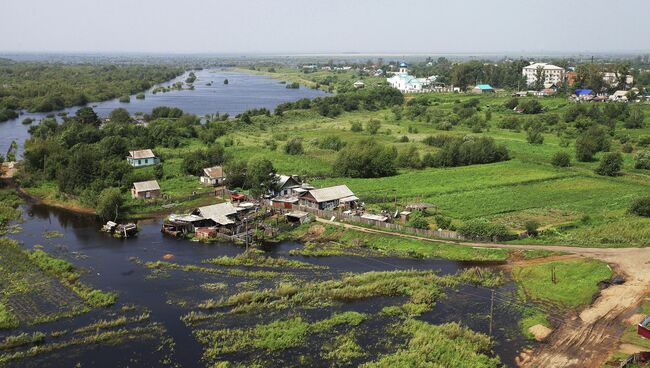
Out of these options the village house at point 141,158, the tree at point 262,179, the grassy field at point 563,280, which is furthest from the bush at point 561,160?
the village house at point 141,158

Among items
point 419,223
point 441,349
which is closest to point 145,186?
point 419,223

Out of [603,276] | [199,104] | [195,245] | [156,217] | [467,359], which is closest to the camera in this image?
[467,359]

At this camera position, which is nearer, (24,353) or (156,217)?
(24,353)

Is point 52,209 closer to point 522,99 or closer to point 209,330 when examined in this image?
point 209,330

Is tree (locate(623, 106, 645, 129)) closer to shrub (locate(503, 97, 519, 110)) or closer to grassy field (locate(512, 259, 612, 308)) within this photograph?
shrub (locate(503, 97, 519, 110))

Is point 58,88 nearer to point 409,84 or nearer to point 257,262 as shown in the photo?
point 409,84

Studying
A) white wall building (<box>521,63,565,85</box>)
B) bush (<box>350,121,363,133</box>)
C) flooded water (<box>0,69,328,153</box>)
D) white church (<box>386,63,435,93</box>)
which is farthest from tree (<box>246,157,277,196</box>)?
white wall building (<box>521,63,565,85</box>)

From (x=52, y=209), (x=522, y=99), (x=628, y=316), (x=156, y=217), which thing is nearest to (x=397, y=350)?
(x=628, y=316)
